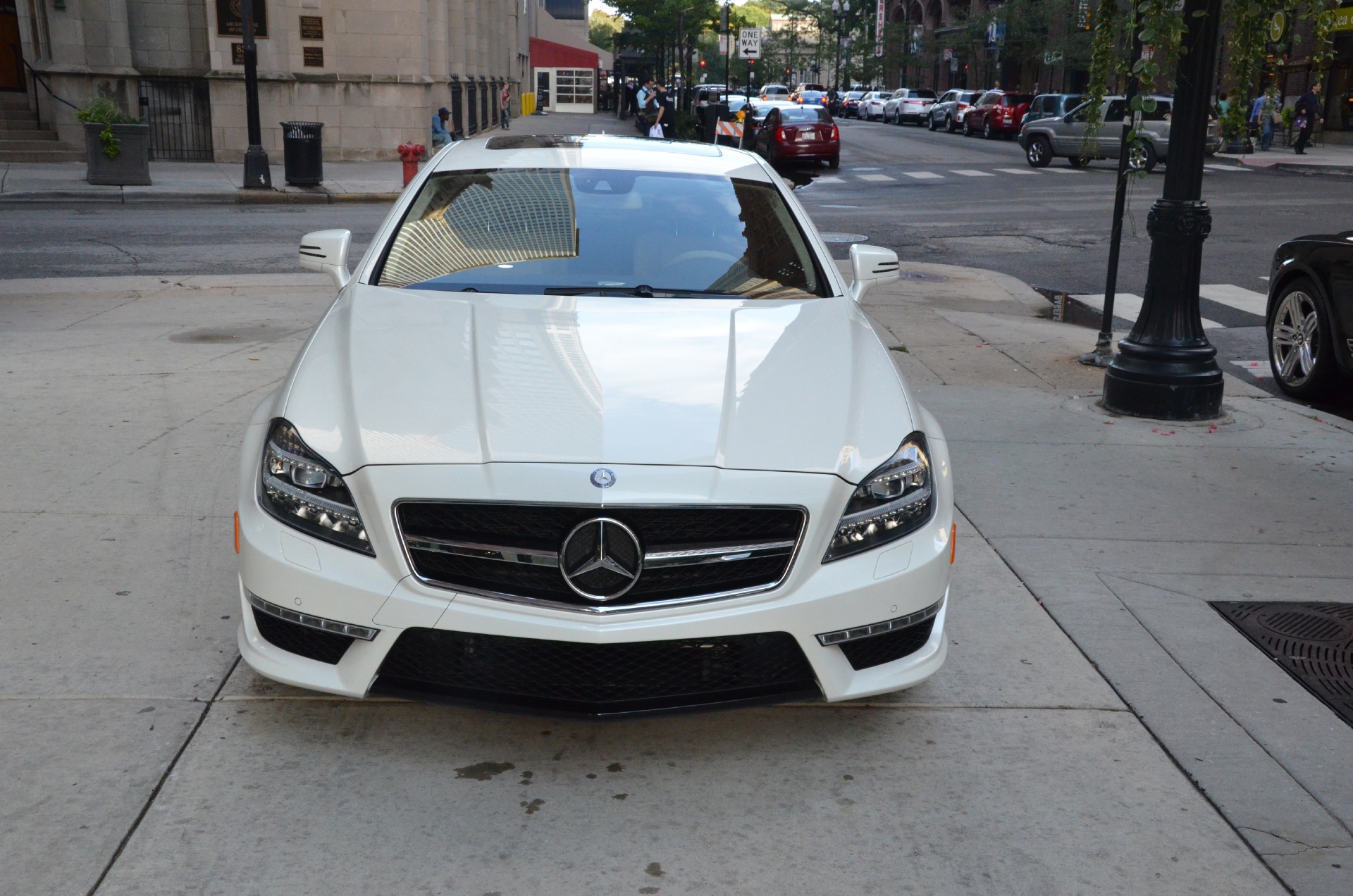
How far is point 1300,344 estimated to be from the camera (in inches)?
332

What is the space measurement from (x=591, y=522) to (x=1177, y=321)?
533cm

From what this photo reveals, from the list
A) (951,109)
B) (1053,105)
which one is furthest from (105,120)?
(951,109)

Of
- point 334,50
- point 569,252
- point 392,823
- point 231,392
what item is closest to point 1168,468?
point 569,252

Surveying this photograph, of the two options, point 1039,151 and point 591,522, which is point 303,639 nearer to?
point 591,522

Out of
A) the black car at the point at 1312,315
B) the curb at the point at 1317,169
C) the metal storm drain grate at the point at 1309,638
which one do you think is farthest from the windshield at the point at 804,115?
the metal storm drain grate at the point at 1309,638

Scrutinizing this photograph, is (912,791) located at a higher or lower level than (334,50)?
lower

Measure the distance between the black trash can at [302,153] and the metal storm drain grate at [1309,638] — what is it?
788 inches

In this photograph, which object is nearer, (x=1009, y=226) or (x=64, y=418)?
(x=64, y=418)

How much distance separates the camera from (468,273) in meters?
4.67

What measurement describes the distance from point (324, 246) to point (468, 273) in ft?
2.63

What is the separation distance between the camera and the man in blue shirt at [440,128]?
2950 centimetres

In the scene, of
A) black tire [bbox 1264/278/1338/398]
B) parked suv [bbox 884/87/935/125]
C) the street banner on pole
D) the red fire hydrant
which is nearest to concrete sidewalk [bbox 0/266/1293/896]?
black tire [bbox 1264/278/1338/398]

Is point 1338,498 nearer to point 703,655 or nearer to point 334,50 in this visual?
point 703,655

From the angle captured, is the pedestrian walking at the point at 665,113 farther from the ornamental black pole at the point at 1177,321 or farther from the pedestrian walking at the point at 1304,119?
the ornamental black pole at the point at 1177,321
